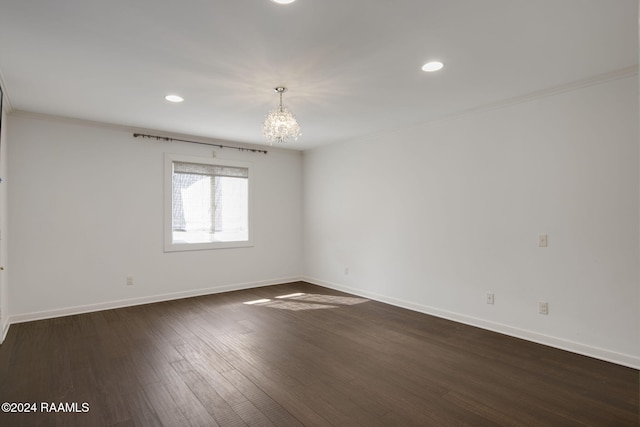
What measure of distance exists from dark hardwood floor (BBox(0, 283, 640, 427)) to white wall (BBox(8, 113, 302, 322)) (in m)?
0.48

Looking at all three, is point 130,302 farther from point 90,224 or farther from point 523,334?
point 523,334

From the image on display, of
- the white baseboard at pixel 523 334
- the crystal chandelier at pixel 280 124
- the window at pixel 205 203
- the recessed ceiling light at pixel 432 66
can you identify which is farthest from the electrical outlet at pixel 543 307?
the window at pixel 205 203

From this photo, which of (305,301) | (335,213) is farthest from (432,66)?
(305,301)

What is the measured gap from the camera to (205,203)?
18.5ft

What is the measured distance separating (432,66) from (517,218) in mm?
1872

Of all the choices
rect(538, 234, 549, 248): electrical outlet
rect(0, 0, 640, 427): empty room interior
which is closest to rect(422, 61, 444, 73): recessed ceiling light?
rect(0, 0, 640, 427): empty room interior

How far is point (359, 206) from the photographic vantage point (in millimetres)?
5473

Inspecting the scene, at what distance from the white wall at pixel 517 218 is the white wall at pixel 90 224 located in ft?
8.89

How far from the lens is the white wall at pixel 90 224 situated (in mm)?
4141

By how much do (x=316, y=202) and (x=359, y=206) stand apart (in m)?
1.12

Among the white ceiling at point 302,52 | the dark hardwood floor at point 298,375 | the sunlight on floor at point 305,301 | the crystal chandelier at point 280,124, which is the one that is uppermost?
the white ceiling at point 302,52

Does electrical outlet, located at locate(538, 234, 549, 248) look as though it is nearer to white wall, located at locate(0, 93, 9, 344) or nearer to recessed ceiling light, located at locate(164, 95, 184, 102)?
recessed ceiling light, located at locate(164, 95, 184, 102)

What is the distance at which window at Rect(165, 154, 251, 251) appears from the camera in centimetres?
525

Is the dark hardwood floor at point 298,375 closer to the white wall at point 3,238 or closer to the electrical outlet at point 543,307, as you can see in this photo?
the white wall at point 3,238
